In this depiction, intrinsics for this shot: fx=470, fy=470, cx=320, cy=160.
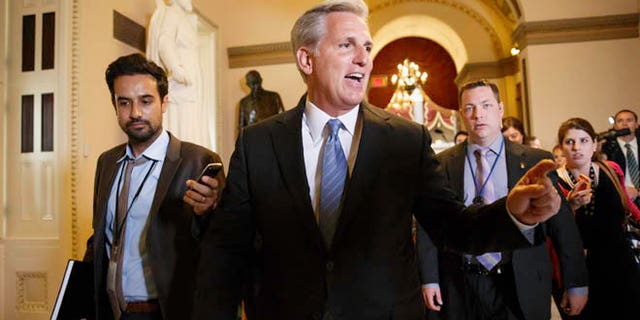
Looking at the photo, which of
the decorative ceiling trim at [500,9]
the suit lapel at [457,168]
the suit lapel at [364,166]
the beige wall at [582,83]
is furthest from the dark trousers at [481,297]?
the decorative ceiling trim at [500,9]

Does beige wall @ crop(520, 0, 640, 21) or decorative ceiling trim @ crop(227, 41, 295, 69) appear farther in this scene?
decorative ceiling trim @ crop(227, 41, 295, 69)

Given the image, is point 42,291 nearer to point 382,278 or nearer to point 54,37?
point 54,37

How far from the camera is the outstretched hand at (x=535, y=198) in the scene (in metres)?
1.04

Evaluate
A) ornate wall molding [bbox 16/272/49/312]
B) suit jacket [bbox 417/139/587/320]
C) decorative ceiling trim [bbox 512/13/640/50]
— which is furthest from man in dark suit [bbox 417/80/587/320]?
decorative ceiling trim [bbox 512/13/640/50]

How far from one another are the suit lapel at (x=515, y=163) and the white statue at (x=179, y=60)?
3960 millimetres

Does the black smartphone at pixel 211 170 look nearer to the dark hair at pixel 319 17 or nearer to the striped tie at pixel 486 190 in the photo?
the dark hair at pixel 319 17

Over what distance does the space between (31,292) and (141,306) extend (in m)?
3.11

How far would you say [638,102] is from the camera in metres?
7.03

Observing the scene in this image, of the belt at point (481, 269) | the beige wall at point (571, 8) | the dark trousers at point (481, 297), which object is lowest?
the dark trousers at point (481, 297)

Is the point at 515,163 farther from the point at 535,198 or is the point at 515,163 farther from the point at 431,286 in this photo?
the point at 535,198

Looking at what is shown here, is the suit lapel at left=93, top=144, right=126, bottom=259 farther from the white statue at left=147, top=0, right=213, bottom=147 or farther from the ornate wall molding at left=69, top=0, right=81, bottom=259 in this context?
the white statue at left=147, top=0, right=213, bottom=147

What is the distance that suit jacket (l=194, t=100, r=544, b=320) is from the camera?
1237 mm

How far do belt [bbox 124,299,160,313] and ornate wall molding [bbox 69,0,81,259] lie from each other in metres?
2.82

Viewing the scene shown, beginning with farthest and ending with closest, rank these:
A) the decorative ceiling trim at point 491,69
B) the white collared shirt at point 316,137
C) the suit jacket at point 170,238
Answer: the decorative ceiling trim at point 491,69 → the suit jacket at point 170,238 → the white collared shirt at point 316,137
